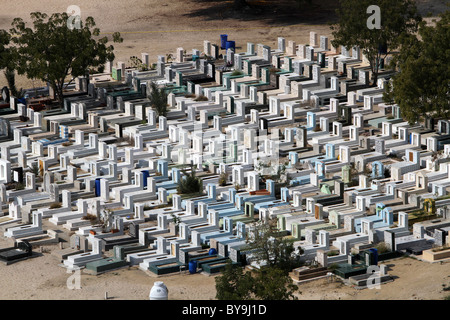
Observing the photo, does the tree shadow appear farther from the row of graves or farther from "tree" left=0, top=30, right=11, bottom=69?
"tree" left=0, top=30, right=11, bottom=69

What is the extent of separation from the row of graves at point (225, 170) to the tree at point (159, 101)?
30 centimetres

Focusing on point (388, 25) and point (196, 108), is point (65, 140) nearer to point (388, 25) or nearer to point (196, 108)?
point (196, 108)

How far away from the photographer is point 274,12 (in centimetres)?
6294

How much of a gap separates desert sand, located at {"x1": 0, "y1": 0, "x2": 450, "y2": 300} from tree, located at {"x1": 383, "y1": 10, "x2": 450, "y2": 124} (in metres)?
10.5

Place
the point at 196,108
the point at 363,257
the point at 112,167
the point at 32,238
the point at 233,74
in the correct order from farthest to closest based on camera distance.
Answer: the point at 233,74, the point at 196,108, the point at 112,167, the point at 32,238, the point at 363,257

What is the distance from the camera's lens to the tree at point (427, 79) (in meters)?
41.2

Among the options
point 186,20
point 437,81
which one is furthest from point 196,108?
point 186,20

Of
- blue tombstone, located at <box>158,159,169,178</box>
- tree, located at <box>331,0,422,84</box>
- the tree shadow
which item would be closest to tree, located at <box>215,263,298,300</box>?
blue tombstone, located at <box>158,159,169,178</box>

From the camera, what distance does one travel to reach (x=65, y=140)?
43.3m

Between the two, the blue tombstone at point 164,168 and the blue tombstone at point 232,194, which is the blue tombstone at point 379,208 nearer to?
the blue tombstone at point 232,194

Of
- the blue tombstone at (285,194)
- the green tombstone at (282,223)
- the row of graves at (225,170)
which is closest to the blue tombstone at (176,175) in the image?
the row of graves at (225,170)

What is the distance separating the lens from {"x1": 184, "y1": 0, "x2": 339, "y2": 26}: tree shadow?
61.4 metres

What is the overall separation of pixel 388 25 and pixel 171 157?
11.7 meters

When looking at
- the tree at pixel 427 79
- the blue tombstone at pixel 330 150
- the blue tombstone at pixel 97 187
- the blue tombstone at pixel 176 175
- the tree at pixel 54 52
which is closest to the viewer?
the blue tombstone at pixel 97 187
